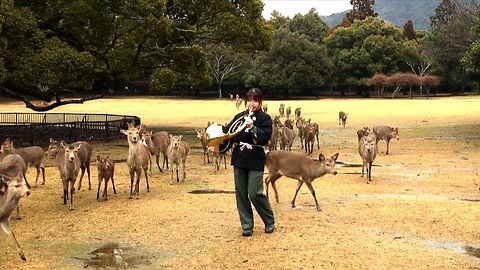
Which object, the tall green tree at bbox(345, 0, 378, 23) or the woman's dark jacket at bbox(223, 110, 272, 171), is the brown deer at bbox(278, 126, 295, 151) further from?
the tall green tree at bbox(345, 0, 378, 23)

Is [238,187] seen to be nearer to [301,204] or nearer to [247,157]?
[247,157]

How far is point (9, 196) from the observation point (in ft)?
25.6

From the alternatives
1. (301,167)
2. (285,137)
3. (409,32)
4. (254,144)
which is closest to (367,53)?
(409,32)

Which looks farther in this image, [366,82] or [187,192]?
[366,82]

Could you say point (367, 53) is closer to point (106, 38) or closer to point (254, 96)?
point (106, 38)

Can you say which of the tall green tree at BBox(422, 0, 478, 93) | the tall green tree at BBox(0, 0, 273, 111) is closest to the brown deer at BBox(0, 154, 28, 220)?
the tall green tree at BBox(0, 0, 273, 111)

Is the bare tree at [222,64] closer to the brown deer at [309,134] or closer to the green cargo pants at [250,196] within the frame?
the brown deer at [309,134]

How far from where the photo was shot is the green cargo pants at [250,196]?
8.90 meters

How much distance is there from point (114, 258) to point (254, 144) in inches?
110

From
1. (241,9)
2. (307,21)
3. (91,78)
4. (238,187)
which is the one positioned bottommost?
(238,187)

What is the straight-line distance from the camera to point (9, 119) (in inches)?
1438

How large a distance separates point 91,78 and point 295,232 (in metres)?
16.5

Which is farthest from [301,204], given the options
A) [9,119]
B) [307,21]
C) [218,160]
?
[307,21]

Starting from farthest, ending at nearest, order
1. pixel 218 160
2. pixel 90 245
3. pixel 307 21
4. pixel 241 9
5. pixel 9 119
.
Answer: pixel 307 21 → pixel 9 119 → pixel 241 9 → pixel 218 160 → pixel 90 245
